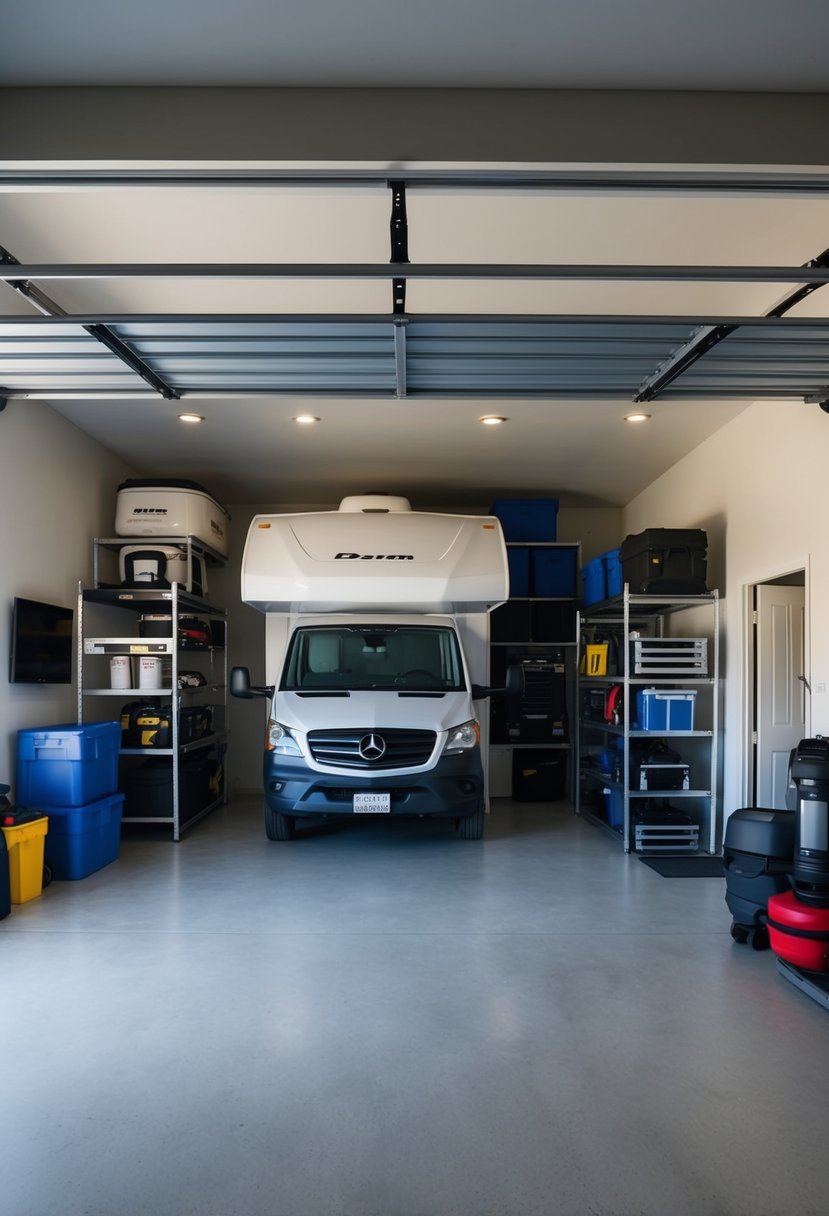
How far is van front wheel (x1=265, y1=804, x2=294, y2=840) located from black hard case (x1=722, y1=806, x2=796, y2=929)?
11.2 feet

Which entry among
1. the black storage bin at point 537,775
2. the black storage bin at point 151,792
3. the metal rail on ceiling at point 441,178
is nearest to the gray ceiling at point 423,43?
the metal rail on ceiling at point 441,178

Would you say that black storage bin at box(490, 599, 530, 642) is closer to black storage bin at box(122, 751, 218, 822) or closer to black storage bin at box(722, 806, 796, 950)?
black storage bin at box(122, 751, 218, 822)

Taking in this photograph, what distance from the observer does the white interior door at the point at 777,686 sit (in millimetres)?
5953

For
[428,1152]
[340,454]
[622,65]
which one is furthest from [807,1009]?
[340,454]

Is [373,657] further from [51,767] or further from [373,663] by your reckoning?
[51,767]

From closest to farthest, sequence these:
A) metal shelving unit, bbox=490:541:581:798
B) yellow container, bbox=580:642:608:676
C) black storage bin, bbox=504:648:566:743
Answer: yellow container, bbox=580:642:608:676
black storage bin, bbox=504:648:566:743
metal shelving unit, bbox=490:541:581:798

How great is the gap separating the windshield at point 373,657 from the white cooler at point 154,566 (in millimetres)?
1193

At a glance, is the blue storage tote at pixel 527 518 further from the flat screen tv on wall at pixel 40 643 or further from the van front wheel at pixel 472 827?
the flat screen tv on wall at pixel 40 643

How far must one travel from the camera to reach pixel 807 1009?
338 centimetres

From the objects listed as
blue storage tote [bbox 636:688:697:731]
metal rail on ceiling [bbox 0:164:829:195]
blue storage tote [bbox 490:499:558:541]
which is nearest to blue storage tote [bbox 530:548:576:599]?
blue storage tote [bbox 490:499:558:541]

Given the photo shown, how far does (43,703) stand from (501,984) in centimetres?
388

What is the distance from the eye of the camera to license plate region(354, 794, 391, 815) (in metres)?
5.79

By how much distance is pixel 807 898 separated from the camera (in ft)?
11.9

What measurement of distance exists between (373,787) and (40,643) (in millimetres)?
2429
